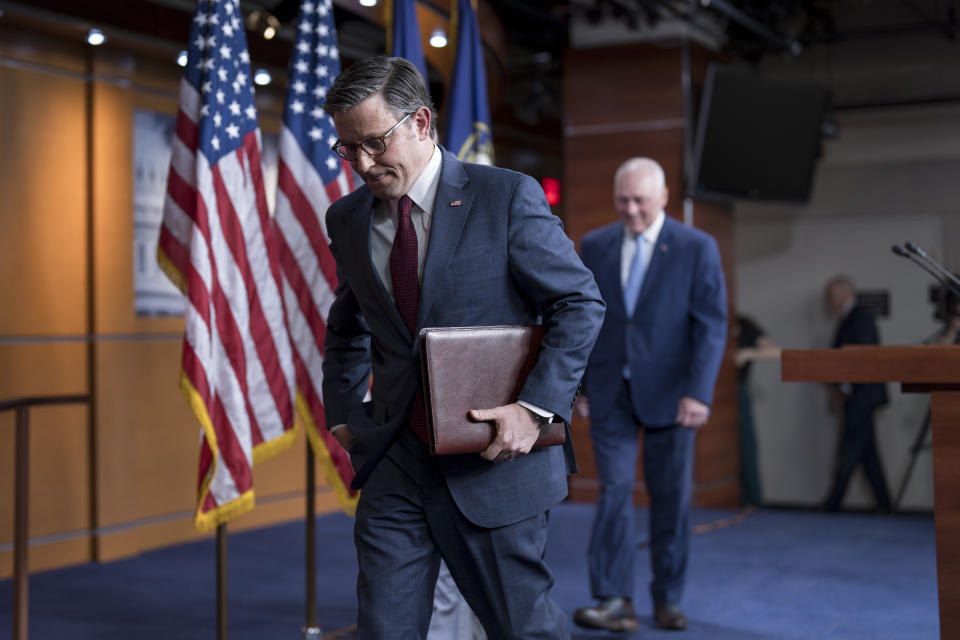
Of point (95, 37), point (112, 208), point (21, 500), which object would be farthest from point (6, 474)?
point (95, 37)

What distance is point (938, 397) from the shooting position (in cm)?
261

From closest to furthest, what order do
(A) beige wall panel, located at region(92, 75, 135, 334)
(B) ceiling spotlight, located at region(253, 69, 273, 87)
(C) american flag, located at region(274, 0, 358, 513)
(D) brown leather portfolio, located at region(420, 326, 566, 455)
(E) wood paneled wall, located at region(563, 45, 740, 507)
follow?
(D) brown leather portfolio, located at region(420, 326, 566, 455), (C) american flag, located at region(274, 0, 358, 513), (A) beige wall panel, located at region(92, 75, 135, 334), (B) ceiling spotlight, located at region(253, 69, 273, 87), (E) wood paneled wall, located at region(563, 45, 740, 507)

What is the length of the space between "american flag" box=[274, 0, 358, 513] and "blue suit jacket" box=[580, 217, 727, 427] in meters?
1.12

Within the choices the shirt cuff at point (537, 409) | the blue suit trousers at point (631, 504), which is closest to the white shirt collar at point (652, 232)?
the blue suit trousers at point (631, 504)

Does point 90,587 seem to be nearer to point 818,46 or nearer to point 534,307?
point 534,307

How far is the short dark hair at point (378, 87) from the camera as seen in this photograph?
2127 millimetres

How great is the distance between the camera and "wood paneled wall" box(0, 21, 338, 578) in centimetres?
554

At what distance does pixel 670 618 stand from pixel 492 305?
2.46 metres

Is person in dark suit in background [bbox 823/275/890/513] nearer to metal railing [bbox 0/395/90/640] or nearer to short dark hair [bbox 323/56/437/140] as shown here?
metal railing [bbox 0/395/90/640]

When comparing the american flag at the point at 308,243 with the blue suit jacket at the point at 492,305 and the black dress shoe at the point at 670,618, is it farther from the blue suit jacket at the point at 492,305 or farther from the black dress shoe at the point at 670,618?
the blue suit jacket at the point at 492,305

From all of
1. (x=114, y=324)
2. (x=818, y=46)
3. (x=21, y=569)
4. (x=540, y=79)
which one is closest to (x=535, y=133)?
(x=540, y=79)

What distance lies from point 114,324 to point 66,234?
55cm

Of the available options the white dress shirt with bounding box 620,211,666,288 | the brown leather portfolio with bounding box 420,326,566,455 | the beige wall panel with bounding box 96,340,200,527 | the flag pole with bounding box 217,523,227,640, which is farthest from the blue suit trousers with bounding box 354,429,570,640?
the beige wall panel with bounding box 96,340,200,527

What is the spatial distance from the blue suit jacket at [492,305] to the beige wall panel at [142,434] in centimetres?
406
